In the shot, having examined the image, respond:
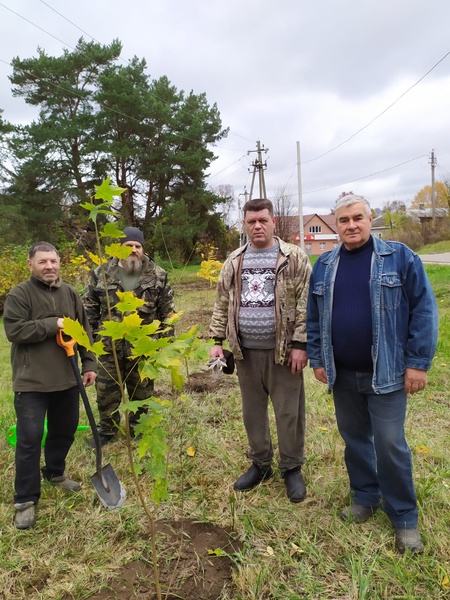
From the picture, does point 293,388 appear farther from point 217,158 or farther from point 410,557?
point 217,158

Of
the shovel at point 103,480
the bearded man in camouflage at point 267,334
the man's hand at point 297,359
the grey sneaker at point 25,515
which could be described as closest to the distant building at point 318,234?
the bearded man in camouflage at point 267,334

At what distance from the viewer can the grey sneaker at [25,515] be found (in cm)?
248

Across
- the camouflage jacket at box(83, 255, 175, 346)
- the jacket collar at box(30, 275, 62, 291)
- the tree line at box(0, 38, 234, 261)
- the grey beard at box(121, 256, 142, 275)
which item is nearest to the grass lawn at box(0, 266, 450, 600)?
the camouflage jacket at box(83, 255, 175, 346)

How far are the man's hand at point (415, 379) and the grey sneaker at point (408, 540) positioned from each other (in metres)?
0.76

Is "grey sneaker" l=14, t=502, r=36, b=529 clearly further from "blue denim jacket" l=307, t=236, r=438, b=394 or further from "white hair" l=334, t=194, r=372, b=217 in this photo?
"white hair" l=334, t=194, r=372, b=217

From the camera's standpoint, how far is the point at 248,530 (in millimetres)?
2336

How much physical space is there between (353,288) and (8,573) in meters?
2.27

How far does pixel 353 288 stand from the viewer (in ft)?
7.12

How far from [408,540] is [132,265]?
265cm

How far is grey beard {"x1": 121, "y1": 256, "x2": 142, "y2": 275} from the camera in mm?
3471

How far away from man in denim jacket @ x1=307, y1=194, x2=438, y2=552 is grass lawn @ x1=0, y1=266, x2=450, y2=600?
0.60ft

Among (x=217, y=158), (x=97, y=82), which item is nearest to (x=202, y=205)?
(x=217, y=158)

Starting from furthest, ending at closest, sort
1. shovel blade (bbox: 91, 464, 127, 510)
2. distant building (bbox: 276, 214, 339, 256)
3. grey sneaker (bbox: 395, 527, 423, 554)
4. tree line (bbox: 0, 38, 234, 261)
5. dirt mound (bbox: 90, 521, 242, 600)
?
distant building (bbox: 276, 214, 339, 256) < tree line (bbox: 0, 38, 234, 261) < shovel blade (bbox: 91, 464, 127, 510) < grey sneaker (bbox: 395, 527, 423, 554) < dirt mound (bbox: 90, 521, 242, 600)

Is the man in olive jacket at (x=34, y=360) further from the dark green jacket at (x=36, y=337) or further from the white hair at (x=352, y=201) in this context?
the white hair at (x=352, y=201)
